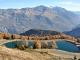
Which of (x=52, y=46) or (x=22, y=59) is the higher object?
(x=22, y=59)

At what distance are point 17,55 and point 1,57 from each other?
5.00 meters

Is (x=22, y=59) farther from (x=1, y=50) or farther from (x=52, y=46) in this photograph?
(x=52, y=46)

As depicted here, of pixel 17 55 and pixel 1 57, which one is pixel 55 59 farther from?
pixel 1 57

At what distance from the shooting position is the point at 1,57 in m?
42.0

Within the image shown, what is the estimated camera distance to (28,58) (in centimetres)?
4672

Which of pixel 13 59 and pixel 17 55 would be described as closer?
pixel 13 59

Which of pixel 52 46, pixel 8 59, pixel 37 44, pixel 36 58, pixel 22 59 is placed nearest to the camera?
pixel 8 59

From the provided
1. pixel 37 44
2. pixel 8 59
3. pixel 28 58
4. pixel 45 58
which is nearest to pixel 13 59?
pixel 8 59

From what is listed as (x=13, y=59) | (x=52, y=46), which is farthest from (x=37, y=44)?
(x=13, y=59)

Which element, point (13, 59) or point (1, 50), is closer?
point (13, 59)

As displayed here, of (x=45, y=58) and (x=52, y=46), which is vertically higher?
(x=45, y=58)

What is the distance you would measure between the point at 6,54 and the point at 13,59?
7.72ft

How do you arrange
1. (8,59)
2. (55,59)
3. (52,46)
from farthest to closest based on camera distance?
(52,46)
(55,59)
(8,59)

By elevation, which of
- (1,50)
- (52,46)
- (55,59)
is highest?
(1,50)
